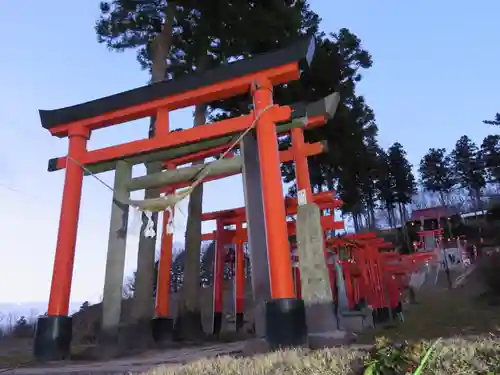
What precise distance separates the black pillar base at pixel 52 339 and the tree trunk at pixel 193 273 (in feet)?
13.1

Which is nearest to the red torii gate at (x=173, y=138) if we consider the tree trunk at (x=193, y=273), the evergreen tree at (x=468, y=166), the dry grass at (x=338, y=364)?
the dry grass at (x=338, y=364)

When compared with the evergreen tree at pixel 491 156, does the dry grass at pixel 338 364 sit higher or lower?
lower

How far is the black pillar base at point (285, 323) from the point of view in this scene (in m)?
5.35

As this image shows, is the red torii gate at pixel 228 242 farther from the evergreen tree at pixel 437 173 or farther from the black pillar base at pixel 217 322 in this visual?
the evergreen tree at pixel 437 173

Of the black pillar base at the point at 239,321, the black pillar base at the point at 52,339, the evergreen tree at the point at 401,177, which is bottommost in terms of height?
the black pillar base at the point at 52,339

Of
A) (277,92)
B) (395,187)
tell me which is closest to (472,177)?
(395,187)

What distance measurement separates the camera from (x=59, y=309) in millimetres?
6637

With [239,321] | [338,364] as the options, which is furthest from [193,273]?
[338,364]

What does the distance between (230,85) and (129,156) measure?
7.14 ft

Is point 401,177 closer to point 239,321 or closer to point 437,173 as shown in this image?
point 437,173

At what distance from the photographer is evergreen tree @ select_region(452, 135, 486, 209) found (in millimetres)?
39469

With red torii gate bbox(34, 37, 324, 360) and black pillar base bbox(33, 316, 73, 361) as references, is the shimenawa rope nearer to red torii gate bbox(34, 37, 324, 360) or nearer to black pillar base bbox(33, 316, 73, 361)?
red torii gate bbox(34, 37, 324, 360)

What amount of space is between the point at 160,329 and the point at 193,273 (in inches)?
91.9

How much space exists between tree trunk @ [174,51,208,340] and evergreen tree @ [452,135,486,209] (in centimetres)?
3519
